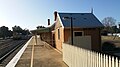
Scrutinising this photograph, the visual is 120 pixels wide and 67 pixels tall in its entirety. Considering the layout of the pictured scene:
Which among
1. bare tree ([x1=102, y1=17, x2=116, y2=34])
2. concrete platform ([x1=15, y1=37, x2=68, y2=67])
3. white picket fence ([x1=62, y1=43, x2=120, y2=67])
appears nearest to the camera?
white picket fence ([x1=62, y1=43, x2=120, y2=67])

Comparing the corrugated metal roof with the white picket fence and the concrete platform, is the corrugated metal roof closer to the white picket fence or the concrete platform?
the concrete platform

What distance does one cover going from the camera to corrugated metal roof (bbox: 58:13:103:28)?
24375 mm

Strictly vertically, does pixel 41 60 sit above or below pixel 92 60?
below

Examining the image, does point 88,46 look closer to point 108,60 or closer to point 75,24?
point 75,24

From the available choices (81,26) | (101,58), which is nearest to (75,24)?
(81,26)

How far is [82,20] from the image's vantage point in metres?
25.8

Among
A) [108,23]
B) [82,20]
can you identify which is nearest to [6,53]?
[82,20]

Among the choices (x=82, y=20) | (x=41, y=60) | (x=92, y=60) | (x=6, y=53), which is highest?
(x=82, y=20)

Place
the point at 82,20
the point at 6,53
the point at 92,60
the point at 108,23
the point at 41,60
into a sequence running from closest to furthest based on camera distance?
the point at 92,60
the point at 41,60
the point at 82,20
the point at 6,53
the point at 108,23

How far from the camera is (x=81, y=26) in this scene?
2427 centimetres

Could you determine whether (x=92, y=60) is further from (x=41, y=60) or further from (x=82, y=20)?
(x=82, y=20)

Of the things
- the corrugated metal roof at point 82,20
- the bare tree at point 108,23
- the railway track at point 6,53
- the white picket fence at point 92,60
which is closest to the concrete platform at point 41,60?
the railway track at point 6,53

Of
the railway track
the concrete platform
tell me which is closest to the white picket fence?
the concrete platform

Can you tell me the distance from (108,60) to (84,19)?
1962 centimetres
